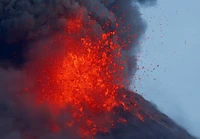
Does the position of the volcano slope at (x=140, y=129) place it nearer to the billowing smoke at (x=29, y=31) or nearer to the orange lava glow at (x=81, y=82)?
the orange lava glow at (x=81, y=82)

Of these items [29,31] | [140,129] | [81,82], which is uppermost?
[29,31]

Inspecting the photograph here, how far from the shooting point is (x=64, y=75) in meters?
23.0

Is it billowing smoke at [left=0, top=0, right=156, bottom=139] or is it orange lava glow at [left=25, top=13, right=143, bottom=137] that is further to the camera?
billowing smoke at [left=0, top=0, right=156, bottom=139]

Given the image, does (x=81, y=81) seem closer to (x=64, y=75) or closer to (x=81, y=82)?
(x=81, y=82)

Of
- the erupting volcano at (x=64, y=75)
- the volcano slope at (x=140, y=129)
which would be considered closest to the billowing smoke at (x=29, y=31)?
the erupting volcano at (x=64, y=75)

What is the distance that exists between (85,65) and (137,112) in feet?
15.9

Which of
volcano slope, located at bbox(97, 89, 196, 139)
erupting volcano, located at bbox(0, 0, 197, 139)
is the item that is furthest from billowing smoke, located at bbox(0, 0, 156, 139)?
volcano slope, located at bbox(97, 89, 196, 139)

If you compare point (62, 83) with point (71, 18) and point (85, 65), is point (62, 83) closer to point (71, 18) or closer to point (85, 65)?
point (85, 65)

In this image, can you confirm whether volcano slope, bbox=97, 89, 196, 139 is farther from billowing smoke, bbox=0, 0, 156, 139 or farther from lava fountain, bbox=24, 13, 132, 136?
billowing smoke, bbox=0, 0, 156, 139

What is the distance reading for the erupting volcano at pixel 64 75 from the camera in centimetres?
2014

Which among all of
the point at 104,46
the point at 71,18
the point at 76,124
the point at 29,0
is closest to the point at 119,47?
the point at 104,46

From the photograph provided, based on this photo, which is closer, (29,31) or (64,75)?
(64,75)

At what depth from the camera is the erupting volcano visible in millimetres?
20141

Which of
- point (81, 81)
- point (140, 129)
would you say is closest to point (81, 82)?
point (81, 81)
